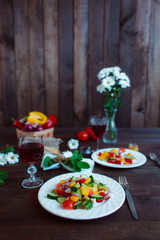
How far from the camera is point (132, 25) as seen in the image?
2322 millimetres

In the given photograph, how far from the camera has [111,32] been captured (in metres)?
2.33

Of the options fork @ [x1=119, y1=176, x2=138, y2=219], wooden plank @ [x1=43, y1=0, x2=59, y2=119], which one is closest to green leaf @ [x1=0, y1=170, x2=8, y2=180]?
fork @ [x1=119, y1=176, x2=138, y2=219]

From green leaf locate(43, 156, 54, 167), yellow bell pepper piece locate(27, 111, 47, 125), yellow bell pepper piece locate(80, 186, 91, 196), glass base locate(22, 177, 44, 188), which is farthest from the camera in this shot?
yellow bell pepper piece locate(27, 111, 47, 125)

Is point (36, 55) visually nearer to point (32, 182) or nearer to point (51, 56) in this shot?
point (51, 56)

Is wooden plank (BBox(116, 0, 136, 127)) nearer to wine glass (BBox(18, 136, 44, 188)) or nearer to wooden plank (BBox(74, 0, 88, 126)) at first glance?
wooden plank (BBox(74, 0, 88, 126))

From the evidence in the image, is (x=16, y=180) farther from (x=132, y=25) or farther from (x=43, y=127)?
(x=132, y=25)

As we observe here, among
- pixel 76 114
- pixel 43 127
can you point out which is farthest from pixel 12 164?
pixel 76 114

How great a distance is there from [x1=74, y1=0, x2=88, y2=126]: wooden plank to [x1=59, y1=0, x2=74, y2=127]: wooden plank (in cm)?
5

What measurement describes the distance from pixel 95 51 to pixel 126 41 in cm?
34

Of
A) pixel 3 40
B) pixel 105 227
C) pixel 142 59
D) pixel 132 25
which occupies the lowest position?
pixel 105 227

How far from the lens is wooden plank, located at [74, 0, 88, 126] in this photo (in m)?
2.28

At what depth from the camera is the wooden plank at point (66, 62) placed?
2283 mm

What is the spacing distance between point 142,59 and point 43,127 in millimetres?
1389

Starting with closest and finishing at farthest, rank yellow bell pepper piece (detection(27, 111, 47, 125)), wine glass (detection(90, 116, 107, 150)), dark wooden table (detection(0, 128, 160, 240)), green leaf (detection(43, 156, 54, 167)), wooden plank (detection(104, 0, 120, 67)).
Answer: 1. dark wooden table (detection(0, 128, 160, 240))
2. green leaf (detection(43, 156, 54, 167))
3. wine glass (detection(90, 116, 107, 150))
4. yellow bell pepper piece (detection(27, 111, 47, 125))
5. wooden plank (detection(104, 0, 120, 67))
